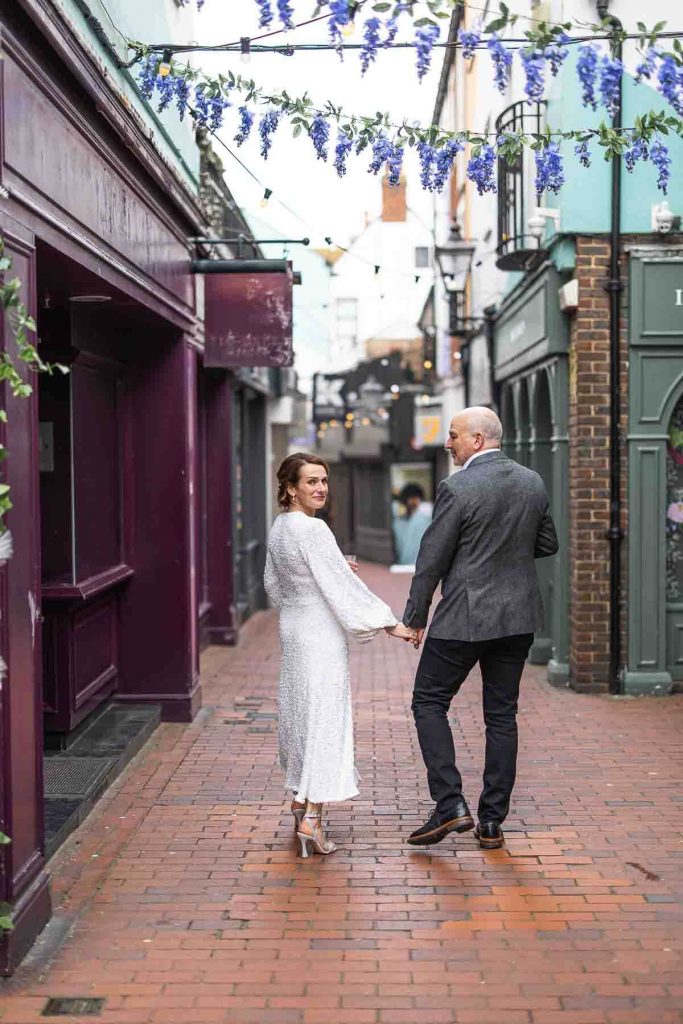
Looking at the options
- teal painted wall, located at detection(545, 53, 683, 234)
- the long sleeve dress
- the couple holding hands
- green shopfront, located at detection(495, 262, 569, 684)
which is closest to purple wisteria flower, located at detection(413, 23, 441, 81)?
the couple holding hands

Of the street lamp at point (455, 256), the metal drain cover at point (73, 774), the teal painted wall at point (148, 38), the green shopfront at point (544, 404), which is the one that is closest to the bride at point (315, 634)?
the metal drain cover at point (73, 774)

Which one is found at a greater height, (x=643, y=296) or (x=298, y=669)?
(x=643, y=296)

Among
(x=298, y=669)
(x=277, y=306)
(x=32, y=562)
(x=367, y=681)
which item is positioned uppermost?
(x=277, y=306)

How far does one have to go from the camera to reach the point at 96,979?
4.38m

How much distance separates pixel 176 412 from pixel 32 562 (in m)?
4.39

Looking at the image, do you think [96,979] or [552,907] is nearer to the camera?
[96,979]

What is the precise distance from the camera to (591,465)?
10.2m

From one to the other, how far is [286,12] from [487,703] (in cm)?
311

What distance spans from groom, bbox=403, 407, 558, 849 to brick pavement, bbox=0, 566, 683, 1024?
1.08 feet

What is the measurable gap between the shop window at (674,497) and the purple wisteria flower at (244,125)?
5414 mm

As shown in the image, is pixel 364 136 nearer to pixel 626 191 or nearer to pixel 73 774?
pixel 73 774

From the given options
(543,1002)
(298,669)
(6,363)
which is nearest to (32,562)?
(6,363)

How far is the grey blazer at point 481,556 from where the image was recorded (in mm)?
5730

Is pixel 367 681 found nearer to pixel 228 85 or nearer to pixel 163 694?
pixel 163 694
